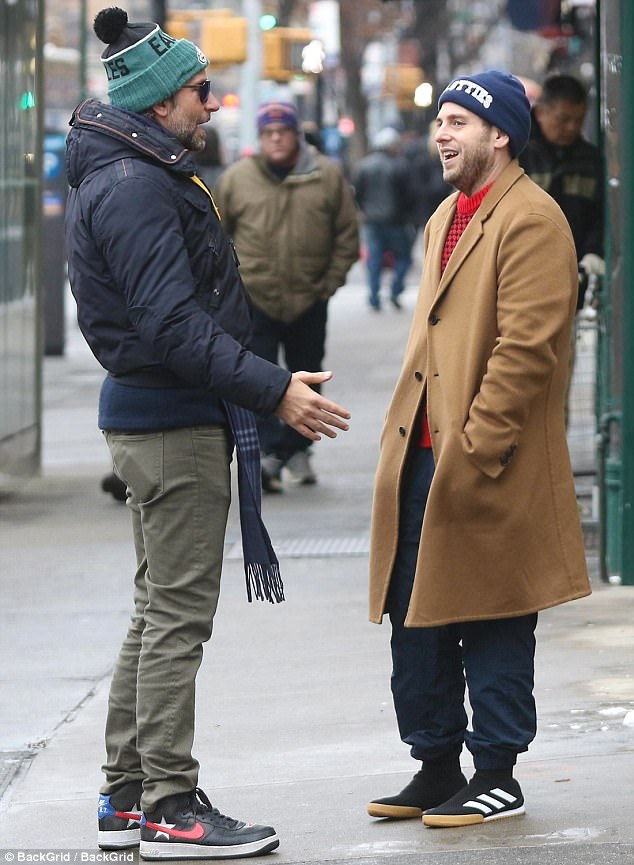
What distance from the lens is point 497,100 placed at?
15.0 ft

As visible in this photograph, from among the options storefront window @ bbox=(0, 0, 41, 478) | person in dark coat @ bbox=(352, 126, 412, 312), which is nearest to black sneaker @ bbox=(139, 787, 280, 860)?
storefront window @ bbox=(0, 0, 41, 478)

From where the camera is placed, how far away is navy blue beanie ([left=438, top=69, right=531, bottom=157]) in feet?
15.0

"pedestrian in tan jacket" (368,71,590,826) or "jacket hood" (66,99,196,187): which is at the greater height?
"jacket hood" (66,99,196,187)

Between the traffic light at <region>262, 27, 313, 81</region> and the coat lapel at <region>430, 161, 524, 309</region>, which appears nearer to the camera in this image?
the coat lapel at <region>430, 161, 524, 309</region>

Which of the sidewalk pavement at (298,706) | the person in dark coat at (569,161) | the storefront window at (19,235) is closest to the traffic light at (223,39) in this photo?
the storefront window at (19,235)

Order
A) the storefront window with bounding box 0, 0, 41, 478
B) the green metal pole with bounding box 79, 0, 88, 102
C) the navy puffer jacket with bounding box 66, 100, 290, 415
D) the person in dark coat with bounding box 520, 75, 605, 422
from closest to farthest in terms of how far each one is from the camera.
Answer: the navy puffer jacket with bounding box 66, 100, 290, 415, the person in dark coat with bounding box 520, 75, 605, 422, the storefront window with bounding box 0, 0, 41, 478, the green metal pole with bounding box 79, 0, 88, 102

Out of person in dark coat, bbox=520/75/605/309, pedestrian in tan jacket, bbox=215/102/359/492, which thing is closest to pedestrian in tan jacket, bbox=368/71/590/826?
person in dark coat, bbox=520/75/605/309

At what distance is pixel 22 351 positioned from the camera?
1094cm

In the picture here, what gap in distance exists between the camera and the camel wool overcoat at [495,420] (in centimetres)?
448

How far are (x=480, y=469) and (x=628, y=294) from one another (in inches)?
108

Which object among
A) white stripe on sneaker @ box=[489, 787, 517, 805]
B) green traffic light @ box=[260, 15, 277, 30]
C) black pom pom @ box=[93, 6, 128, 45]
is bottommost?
white stripe on sneaker @ box=[489, 787, 517, 805]

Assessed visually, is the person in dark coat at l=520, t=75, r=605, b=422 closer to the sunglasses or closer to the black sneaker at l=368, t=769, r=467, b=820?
the black sneaker at l=368, t=769, r=467, b=820

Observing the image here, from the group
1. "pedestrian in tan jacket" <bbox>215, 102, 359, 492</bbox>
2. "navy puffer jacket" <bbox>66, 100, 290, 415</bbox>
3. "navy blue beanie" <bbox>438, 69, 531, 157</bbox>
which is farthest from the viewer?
"pedestrian in tan jacket" <bbox>215, 102, 359, 492</bbox>

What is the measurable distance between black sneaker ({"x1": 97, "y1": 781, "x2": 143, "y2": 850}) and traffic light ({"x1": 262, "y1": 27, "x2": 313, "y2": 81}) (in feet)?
74.3
